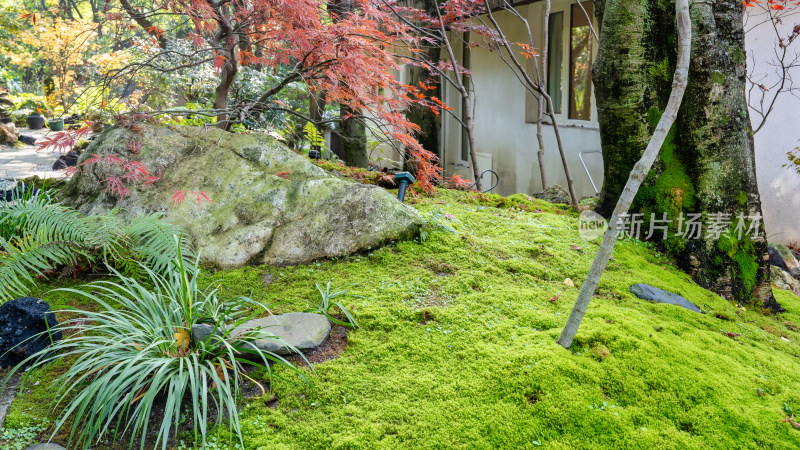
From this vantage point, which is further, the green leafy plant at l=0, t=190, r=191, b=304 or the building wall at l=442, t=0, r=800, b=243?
the building wall at l=442, t=0, r=800, b=243

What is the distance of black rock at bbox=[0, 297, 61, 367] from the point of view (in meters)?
2.72

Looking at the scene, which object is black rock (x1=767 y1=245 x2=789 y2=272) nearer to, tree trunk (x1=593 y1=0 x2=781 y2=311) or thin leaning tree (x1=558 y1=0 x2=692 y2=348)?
tree trunk (x1=593 y1=0 x2=781 y2=311)

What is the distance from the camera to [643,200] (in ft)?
15.2

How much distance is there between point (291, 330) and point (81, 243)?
5.00ft

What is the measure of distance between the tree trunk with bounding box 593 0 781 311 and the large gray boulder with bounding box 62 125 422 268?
2.07 m

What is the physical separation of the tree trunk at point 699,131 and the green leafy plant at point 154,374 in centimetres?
335

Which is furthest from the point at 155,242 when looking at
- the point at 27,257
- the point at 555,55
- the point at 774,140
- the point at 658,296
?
the point at 555,55

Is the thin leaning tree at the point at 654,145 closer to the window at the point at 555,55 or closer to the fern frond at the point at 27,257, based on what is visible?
the fern frond at the point at 27,257

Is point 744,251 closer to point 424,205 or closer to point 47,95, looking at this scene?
point 424,205

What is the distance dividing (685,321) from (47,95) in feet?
71.0

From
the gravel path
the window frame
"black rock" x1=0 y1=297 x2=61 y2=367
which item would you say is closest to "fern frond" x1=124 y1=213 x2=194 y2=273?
"black rock" x1=0 y1=297 x2=61 y2=367

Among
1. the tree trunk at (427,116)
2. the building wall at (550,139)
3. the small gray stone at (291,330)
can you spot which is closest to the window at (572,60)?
the building wall at (550,139)

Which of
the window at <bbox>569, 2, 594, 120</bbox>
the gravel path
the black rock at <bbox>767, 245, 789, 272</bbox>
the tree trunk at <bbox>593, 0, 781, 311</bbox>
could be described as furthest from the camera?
the gravel path

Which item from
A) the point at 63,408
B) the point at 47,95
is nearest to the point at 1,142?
the point at 47,95
